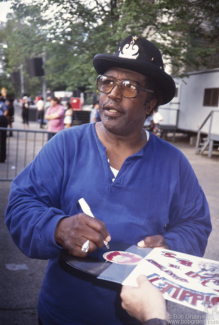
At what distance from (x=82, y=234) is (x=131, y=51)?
89 centimetres

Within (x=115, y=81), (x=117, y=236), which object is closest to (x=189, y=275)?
(x=117, y=236)

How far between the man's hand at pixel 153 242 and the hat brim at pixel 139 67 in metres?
0.77

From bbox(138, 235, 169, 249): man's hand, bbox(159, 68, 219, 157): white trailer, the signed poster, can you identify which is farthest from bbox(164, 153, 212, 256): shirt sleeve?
bbox(159, 68, 219, 157): white trailer

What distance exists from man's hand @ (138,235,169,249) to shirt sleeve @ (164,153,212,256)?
0.10m

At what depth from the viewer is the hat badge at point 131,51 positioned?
157 cm

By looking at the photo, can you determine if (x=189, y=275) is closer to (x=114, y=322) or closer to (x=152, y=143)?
(x=114, y=322)

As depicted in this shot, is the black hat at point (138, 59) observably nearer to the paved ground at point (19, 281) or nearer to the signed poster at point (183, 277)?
the signed poster at point (183, 277)

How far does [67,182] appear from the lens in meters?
1.53

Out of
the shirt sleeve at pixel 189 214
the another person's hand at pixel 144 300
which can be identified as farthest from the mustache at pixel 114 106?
the another person's hand at pixel 144 300

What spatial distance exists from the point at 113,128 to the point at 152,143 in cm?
24

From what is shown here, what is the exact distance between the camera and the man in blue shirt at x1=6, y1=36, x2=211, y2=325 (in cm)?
139

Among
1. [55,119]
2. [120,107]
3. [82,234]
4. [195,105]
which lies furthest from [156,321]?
[195,105]

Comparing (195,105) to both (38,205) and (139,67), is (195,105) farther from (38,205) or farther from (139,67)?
(38,205)

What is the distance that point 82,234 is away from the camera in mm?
1213
